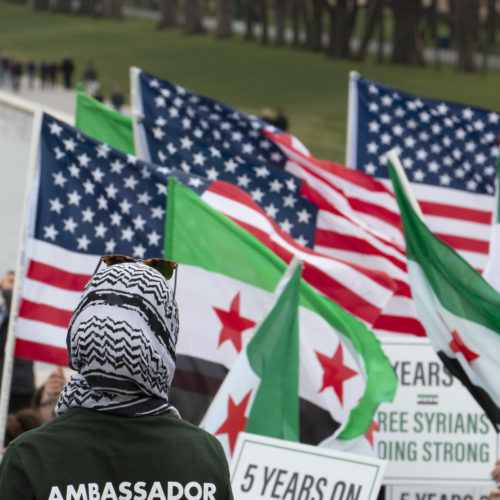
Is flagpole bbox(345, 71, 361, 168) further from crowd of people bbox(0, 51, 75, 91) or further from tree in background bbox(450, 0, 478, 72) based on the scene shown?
tree in background bbox(450, 0, 478, 72)

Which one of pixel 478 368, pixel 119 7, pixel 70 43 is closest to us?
pixel 478 368

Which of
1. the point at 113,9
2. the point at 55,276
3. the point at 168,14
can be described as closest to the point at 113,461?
the point at 55,276

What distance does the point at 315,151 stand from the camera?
132ft

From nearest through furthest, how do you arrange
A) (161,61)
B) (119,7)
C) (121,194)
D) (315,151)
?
(121,194) < (315,151) < (161,61) < (119,7)

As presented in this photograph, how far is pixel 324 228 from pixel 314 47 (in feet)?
183

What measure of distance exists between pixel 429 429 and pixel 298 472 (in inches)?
65.9

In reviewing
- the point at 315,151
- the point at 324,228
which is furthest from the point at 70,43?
the point at 324,228

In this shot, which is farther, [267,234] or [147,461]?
[267,234]

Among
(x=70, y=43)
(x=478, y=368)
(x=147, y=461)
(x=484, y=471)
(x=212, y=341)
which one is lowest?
(x=70, y=43)

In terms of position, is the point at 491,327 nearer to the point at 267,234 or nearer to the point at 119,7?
the point at 267,234

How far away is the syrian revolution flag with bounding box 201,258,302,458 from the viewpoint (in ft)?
19.3

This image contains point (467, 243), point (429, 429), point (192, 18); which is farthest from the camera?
point (192, 18)

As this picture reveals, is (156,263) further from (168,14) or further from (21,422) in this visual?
(168,14)

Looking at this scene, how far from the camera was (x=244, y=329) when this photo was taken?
7047mm
